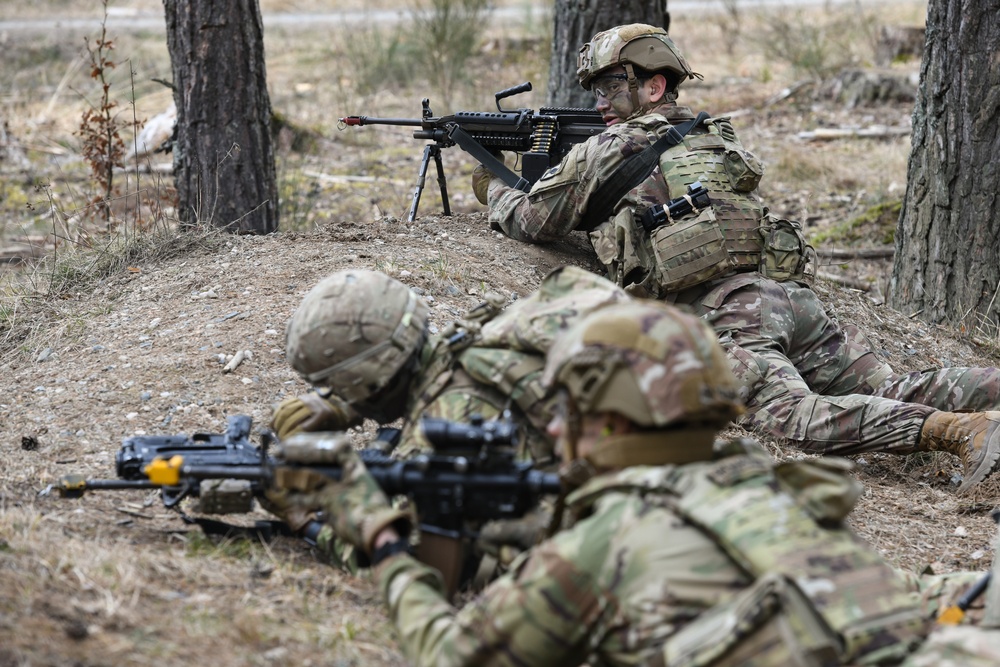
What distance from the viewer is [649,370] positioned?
259 centimetres

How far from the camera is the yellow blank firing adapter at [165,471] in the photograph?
345 cm

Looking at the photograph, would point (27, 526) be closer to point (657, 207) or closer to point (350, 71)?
point (657, 207)

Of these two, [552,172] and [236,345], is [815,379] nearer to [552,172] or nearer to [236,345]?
[552,172]

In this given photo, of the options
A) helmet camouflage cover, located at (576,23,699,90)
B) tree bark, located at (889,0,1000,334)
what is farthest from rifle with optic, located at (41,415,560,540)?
tree bark, located at (889,0,1000,334)

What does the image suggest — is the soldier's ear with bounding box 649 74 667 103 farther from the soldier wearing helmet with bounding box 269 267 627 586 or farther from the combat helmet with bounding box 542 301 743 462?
the combat helmet with bounding box 542 301 743 462

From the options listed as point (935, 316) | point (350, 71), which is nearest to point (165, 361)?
point (935, 316)

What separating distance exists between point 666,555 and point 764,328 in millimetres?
3103

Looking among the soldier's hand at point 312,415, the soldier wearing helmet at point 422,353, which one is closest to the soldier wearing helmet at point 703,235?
the soldier wearing helmet at point 422,353

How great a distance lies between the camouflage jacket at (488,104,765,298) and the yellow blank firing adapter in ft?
8.90

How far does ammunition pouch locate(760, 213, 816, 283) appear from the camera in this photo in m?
5.56

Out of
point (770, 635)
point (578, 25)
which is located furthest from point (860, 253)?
point (770, 635)

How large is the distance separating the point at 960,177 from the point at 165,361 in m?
4.74

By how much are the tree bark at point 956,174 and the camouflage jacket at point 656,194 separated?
167 cm

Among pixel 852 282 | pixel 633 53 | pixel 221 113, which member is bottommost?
pixel 852 282
